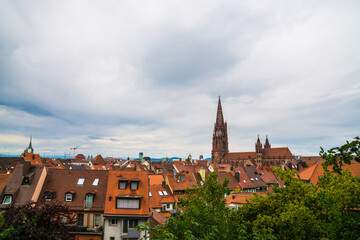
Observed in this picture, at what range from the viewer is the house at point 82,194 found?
26.8 metres

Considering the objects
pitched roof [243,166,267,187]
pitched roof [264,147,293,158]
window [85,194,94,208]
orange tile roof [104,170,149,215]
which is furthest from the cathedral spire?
window [85,194,94,208]

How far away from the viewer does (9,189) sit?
29156 mm

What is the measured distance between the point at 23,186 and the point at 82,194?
23.8ft

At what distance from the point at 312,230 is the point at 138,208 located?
61.0 feet

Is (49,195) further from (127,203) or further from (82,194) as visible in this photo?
(127,203)

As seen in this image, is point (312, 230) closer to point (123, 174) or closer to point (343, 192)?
point (343, 192)

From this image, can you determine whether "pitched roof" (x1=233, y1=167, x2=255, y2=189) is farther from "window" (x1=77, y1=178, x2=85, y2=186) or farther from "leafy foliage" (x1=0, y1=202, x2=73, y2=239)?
"leafy foliage" (x1=0, y1=202, x2=73, y2=239)

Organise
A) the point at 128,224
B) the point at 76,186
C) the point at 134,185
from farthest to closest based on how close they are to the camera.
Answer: the point at 76,186
the point at 134,185
the point at 128,224

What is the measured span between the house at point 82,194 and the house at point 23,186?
1007 millimetres

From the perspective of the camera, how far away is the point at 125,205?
27.8 metres

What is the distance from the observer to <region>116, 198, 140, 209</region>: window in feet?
91.2

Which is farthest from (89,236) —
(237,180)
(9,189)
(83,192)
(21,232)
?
(237,180)

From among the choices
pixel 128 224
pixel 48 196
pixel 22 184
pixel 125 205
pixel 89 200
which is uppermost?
pixel 22 184

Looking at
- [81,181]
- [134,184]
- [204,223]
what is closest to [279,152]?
[134,184]
